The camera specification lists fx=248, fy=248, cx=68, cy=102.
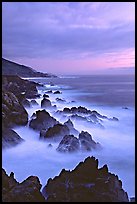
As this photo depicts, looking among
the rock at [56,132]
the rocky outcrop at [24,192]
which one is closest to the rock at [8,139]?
the rock at [56,132]

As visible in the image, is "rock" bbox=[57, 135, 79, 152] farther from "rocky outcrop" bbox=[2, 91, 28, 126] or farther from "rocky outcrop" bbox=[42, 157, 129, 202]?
"rocky outcrop" bbox=[2, 91, 28, 126]

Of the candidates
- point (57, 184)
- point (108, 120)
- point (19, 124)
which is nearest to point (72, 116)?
point (108, 120)

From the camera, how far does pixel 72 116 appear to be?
1515 centimetres

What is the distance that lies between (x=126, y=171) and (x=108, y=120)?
7.68m

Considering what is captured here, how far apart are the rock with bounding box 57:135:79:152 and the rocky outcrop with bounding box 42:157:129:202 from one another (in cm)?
335

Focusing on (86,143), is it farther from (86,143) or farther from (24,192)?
(24,192)

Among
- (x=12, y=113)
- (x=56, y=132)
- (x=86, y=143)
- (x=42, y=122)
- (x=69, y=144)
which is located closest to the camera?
(x=69, y=144)

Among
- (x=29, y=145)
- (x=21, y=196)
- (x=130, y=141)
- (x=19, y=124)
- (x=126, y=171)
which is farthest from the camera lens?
(x=19, y=124)

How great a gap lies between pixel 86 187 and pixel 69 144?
165 inches

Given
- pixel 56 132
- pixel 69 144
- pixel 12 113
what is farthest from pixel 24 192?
pixel 12 113

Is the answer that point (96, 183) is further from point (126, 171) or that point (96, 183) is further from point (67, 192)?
point (126, 171)

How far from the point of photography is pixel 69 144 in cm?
934

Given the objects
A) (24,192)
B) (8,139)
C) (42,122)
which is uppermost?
(42,122)

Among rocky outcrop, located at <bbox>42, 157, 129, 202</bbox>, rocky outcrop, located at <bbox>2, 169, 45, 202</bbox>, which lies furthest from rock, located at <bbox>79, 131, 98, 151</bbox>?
rocky outcrop, located at <bbox>2, 169, 45, 202</bbox>
